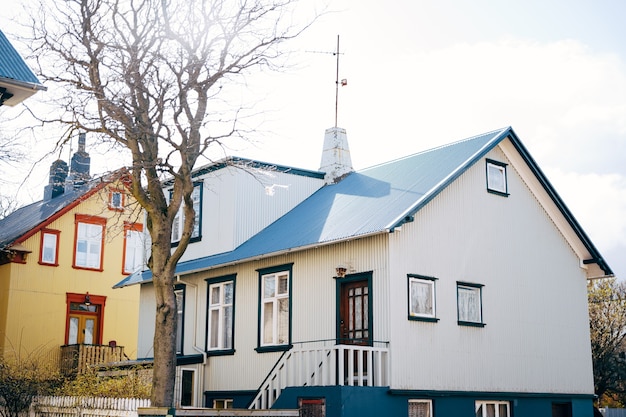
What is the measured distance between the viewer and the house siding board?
18.4 meters

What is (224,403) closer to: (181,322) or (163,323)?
(181,322)

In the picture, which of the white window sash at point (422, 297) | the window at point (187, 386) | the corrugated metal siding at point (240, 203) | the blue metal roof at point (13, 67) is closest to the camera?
the blue metal roof at point (13, 67)

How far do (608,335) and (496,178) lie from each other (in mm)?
19196

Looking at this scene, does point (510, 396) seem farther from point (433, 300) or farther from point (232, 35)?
point (232, 35)

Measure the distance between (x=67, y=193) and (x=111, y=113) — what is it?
20.2m

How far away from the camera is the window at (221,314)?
2281 centimetres

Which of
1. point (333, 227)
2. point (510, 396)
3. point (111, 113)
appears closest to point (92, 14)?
point (111, 113)

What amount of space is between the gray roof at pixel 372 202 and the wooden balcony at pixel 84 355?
321 inches

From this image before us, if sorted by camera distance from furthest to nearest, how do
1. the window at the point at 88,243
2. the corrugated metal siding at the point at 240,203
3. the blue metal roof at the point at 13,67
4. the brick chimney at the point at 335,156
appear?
the window at the point at 88,243 → the brick chimney at the point at 335,156 → the corrugated metal siding at the point at 240,203 → the blue metal roof at the point at 13,67

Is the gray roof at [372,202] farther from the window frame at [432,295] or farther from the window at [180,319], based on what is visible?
the window frame at [432,295]

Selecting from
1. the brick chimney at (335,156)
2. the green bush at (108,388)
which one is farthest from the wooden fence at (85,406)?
the brick chimney at (335,156)

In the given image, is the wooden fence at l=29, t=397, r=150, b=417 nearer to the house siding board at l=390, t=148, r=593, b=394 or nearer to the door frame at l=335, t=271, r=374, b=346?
the door frame at l=335, t=271, r=374, b=346

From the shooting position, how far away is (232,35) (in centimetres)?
1781

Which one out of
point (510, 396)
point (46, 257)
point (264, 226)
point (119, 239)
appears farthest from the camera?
point (119, 239)
